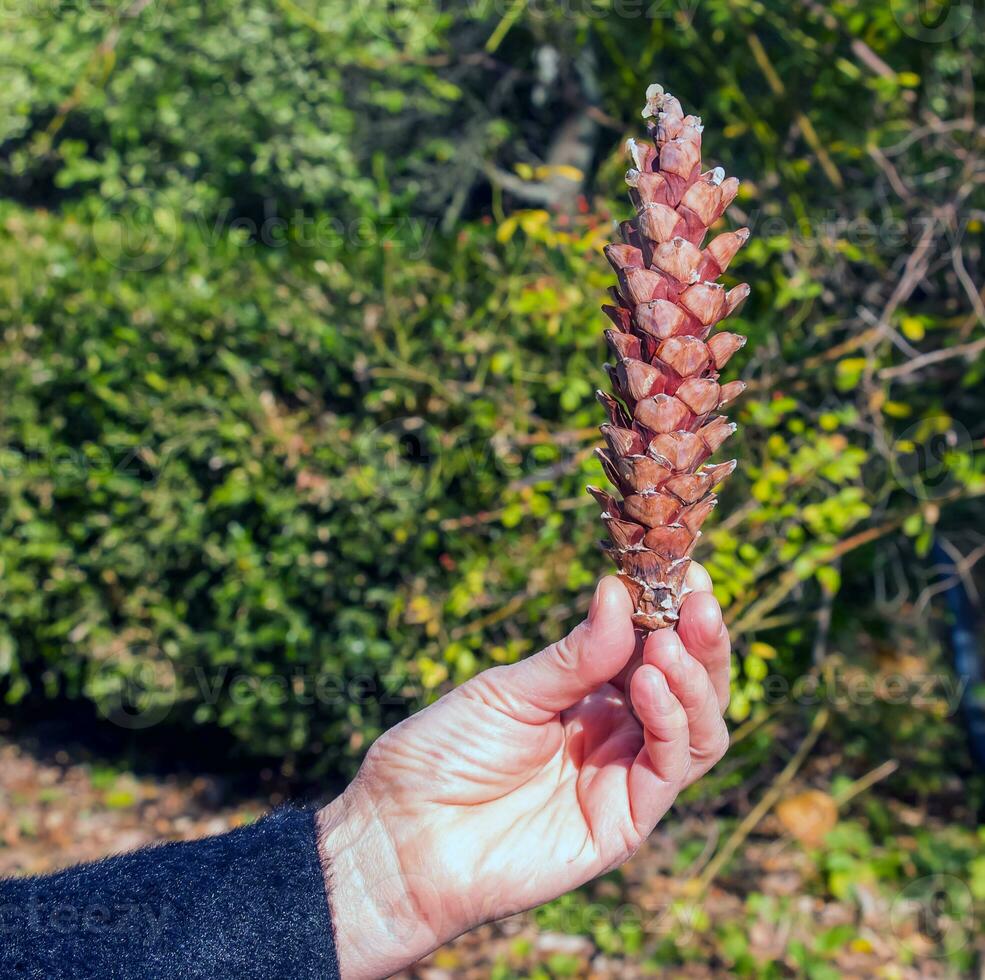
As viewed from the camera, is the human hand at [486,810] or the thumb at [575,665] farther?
the human hand at [486,810]

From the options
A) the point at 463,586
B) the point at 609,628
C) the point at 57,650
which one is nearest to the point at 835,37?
the point at 463,586

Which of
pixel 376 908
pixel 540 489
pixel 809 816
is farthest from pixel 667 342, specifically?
pixel 809 816

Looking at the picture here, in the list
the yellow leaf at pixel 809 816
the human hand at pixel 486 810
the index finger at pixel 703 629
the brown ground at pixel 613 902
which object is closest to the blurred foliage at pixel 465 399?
the brown ground at pixel 613 902

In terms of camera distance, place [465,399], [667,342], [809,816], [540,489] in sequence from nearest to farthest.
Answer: [667,342] < [540,489] < [465,399] < [809,816]

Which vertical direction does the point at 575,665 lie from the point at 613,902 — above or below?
above

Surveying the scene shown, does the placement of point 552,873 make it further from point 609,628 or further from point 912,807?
point 912,807

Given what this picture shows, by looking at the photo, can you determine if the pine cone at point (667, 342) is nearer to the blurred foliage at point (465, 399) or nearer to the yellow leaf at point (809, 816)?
the blurred foliage at point (465, 399)

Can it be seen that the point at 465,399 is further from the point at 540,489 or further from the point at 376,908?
the point at 376,908
